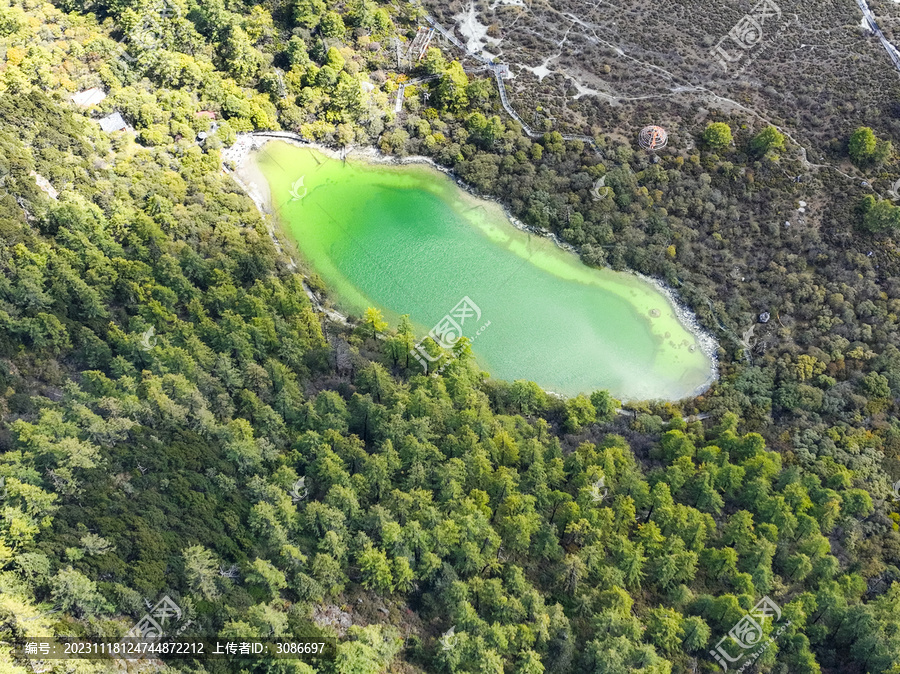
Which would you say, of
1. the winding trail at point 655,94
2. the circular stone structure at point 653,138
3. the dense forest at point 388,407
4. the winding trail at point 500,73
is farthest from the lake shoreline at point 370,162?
the circular stone structure at point 653,138

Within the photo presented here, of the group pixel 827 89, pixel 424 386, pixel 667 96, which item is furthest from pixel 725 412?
pixel 827 89

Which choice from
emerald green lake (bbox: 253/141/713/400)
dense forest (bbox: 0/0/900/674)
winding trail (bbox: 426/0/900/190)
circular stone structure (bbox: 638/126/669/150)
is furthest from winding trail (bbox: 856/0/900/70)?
emerald green lake (bbox: 253/141/713/400)

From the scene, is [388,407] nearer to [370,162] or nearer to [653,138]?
[370,162]

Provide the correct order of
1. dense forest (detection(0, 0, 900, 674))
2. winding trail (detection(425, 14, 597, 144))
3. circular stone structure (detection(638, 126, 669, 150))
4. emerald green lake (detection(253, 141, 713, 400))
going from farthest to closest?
winding trail (detection(425, 14, 597, 144)) → circular stone structure (detection(638, 126, 669, 150)) → emerald green lake (detection(253, 141, 713, 400)) → dense forest (detection(0, 0, 900, 674))

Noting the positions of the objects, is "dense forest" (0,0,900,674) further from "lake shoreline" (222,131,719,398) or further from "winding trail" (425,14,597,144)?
"winding trail" (425,14,597,144)

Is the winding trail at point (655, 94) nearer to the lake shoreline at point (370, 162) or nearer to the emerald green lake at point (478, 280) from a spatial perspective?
the lake shoreline at point (370, 162)

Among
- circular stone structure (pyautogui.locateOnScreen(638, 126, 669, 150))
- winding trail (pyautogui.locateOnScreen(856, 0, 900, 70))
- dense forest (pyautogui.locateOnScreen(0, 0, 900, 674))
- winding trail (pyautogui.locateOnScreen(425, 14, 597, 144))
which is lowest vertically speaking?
dense forest (pyautogui.locateOnScreen(0, 0, 900, 674))

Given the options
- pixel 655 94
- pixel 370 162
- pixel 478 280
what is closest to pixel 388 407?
pixel 478 280
